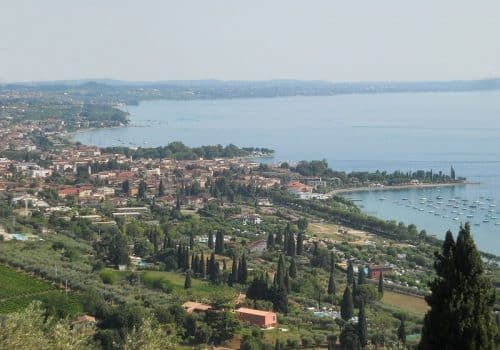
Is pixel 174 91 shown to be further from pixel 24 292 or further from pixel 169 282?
pixel 24 292

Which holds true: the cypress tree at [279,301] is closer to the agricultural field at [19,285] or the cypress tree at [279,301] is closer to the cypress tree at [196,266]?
the cypress tree at [196,266]

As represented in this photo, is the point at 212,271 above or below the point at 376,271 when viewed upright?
above

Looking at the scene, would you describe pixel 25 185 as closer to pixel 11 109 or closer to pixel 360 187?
pixel 360 187

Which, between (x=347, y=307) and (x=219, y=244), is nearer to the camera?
(x=347, y=307)

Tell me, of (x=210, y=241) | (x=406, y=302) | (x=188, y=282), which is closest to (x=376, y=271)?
(x=406, y=302)

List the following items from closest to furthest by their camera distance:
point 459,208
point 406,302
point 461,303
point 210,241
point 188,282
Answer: point 461,303 → point 188,282 → point 406,302 → point 210,241 → point 459,208

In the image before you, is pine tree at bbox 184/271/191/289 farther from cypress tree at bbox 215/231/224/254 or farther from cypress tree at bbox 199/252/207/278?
cypress tree at bbox 215/231/224/254

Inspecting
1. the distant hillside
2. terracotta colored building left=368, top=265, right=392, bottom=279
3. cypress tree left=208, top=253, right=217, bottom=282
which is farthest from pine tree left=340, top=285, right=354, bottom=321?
the distant hillside

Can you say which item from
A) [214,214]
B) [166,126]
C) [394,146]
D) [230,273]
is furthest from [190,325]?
[166,126]
